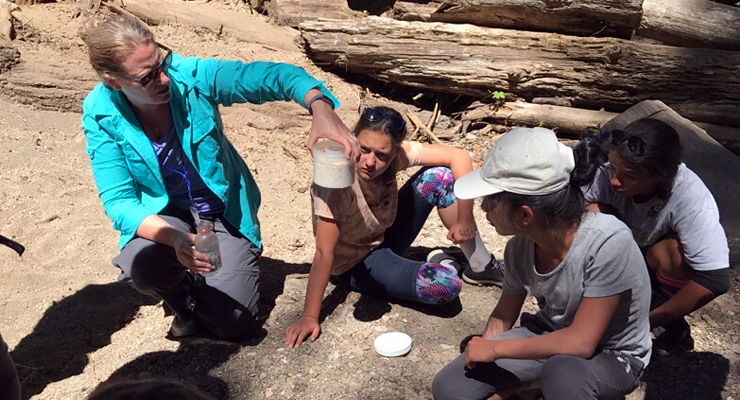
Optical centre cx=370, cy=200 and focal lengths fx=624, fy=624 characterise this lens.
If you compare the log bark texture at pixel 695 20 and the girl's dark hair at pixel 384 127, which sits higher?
the log bark texture at pixel 695 20

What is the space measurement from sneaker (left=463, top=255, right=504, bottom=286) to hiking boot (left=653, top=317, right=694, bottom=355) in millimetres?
778

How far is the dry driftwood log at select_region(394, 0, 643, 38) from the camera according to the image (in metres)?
4.90

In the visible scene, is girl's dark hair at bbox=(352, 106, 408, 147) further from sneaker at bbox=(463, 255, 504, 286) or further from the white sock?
sneaker at bbox=(463, 255, 504, 286)

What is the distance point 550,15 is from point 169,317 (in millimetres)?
3728

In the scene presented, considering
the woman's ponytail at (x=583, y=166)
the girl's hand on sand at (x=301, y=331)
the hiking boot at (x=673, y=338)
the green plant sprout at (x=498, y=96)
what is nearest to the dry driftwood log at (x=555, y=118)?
the green plant sprout at (x=498, y=96)

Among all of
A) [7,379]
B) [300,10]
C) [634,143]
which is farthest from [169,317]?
[300,10]

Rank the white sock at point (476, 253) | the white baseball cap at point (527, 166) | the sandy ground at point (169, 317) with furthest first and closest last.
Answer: the white sock at point (476, 253)
the sandy ground at point (169, 317)
the white baseball cap at point (527, 166)

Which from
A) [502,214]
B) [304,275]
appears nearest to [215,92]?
[304,275]

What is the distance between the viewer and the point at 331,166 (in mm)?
2369

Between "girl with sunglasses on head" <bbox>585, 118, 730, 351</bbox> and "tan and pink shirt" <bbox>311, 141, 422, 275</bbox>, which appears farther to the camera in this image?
"tan and pink shirt" <bbox>311, 141, 422, 275</bbox>

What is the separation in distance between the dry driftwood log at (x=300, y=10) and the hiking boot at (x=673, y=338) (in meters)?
4.59

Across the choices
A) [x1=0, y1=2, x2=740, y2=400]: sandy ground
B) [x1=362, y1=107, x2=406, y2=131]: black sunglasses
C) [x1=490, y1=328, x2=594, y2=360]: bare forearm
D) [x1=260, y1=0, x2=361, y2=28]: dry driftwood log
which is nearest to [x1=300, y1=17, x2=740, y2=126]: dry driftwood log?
[x1=0, y1=2, x2=740, y2=400]: sandy ground

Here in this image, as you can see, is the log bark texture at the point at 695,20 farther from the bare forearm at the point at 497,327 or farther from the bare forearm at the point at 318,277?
the bare forearm at the point at 318,277

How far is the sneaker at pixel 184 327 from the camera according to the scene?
9.86 ft
